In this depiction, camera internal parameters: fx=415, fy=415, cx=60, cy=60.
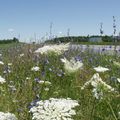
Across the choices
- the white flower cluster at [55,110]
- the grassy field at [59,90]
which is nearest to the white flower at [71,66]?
the grassy field at [59,90]

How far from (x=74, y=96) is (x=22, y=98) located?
823mm

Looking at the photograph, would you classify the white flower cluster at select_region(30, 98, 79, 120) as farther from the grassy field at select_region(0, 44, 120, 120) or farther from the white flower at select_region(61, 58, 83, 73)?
the white flower at select_region(61, 58, 83, 73)

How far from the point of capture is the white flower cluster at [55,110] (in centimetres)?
166

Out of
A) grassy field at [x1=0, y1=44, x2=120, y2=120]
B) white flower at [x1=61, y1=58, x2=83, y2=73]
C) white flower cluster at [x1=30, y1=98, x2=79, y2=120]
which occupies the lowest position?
grassy field at [x1=0, y1=44, x2=120, y2=120]

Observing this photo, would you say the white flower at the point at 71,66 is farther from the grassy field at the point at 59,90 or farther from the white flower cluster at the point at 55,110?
the white flower cluster at the point at 55,110

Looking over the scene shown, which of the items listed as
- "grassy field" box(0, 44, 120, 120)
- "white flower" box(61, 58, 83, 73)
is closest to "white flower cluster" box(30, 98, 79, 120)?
"grassy field" box(0, 44, 120, 120)

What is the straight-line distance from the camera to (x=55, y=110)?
1722 millimetres

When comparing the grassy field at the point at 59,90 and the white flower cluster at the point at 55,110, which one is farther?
the grassy field at the point at 59,90

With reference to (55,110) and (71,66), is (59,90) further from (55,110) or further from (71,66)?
(55,110)

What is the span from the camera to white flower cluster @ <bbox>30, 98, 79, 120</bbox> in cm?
166

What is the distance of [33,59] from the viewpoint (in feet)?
24.7

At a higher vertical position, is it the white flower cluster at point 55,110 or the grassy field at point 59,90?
the white flower cluster at point 55,110

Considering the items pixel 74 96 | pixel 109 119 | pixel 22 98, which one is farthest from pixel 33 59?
pixel 109 119

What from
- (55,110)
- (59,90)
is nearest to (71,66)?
(55,110)
